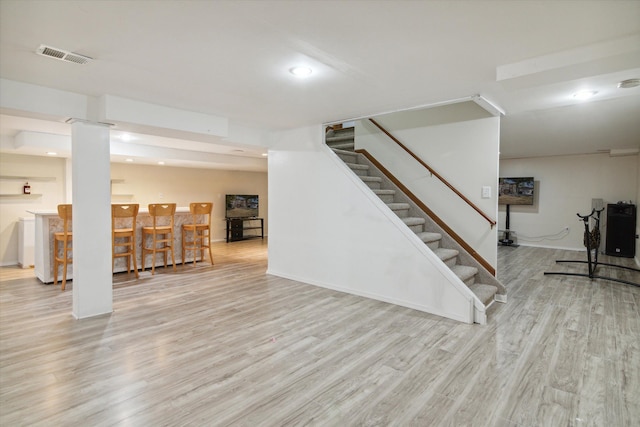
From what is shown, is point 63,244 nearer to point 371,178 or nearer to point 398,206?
point 371,178

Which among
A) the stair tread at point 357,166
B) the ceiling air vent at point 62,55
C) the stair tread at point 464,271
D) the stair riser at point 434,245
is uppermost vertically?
the ceiling air vent at point 62,55

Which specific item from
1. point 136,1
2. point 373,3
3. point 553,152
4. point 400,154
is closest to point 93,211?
point 136,1

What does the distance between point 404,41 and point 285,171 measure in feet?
10.8

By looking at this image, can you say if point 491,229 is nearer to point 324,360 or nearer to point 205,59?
point 324,360

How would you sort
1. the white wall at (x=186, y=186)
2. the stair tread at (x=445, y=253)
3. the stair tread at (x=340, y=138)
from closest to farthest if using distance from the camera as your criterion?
the stair tread at (x=445, y=253) < the stair tread at (x=340, y=138) < the white wall at (x=186, y=186)

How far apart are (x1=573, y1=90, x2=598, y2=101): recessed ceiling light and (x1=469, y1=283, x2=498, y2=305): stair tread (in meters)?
2.27

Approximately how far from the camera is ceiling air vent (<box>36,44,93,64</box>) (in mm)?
2273

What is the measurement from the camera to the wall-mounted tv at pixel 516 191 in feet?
27.6

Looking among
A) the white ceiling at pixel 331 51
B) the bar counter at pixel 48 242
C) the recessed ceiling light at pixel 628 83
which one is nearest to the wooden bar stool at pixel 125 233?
the bar counter at pixel 48 242

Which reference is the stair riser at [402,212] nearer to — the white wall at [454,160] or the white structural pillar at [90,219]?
the white wall at [454,160]

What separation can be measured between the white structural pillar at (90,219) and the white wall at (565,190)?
918cm

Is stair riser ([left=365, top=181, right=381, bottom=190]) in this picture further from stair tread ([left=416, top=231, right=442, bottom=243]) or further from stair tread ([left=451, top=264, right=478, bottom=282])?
stair tread ([left=451, top=264, right=478, bottom=282])

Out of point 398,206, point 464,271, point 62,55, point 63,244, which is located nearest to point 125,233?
point 63,244

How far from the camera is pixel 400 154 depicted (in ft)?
16.5
